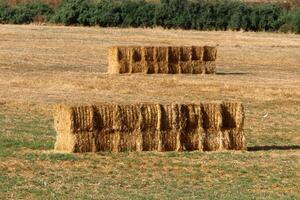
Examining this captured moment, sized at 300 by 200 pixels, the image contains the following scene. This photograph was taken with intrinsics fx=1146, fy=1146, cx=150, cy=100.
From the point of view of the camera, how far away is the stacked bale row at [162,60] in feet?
141

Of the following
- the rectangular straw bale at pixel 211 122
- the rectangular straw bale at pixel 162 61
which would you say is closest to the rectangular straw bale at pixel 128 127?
the rectangular straw bale at pixel 211 122

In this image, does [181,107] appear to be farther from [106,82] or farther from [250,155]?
[106,82]

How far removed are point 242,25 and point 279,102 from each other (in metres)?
42.5

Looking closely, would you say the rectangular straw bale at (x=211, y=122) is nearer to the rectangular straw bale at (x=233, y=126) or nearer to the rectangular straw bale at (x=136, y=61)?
the rectangular straw bale at (x=233, y=126)

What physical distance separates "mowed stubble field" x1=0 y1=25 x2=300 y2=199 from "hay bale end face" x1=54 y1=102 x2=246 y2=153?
35 cm

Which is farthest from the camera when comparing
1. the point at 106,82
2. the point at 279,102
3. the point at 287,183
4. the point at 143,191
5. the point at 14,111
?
the point at 106,82

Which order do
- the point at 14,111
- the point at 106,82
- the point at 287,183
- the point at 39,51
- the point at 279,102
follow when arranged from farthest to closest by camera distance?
the point at 39,51
the point at 106,82
the point at 279,102
the point at 14,111
the point at 287,183

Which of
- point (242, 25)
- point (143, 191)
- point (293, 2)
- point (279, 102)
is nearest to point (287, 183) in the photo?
point (143, 191)

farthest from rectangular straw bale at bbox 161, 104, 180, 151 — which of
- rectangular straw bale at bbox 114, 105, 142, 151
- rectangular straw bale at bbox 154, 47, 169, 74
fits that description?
rectangular straw bale at bbox 154, 47, 169, 74

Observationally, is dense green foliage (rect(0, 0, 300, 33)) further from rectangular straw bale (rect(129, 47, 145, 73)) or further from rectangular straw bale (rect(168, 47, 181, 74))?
rectangular straw bale (rect(129, 47, 145, 73))

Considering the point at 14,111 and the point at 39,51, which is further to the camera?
the point at 39,51

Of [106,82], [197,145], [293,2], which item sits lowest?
[293,2]

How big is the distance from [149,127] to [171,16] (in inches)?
2166

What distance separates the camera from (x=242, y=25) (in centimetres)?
7669
